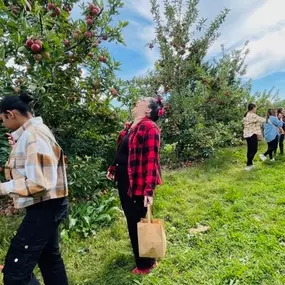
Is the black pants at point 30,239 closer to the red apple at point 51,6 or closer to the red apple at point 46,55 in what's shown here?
the red apple at point 46,55

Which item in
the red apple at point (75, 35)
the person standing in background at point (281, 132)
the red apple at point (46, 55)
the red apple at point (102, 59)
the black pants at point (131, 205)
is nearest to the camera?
the red apple at point (46, 55)

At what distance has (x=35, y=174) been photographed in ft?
6.22

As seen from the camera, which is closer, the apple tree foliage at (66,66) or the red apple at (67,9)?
the apple tree foliage at (66,66)

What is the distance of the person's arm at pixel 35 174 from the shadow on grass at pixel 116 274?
1.55 m

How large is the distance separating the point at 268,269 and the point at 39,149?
2497 mm

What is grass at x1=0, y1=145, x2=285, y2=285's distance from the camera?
10.1ft

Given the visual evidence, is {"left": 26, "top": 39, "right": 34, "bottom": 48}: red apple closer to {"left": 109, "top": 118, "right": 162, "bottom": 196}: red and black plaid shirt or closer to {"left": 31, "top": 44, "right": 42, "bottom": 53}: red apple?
{"left": 31, "top": 44, "right": 42, "bottom": 53}: red apple

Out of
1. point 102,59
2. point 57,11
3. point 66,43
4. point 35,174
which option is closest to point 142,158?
point 35,174

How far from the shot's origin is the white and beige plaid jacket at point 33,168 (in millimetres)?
1898

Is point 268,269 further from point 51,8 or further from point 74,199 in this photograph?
point 51,8

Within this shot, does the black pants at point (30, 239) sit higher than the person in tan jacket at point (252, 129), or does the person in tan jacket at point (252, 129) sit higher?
the person in tan jacket at point (252, 129)

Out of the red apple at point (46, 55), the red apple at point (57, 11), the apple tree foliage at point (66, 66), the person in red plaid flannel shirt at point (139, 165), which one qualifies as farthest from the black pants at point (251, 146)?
the red apple at point (46, 55)

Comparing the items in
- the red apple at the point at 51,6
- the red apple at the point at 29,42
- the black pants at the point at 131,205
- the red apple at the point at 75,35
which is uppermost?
the red apple at the point at 51,6

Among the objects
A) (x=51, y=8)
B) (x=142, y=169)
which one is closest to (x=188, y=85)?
(x=51, y=8)
